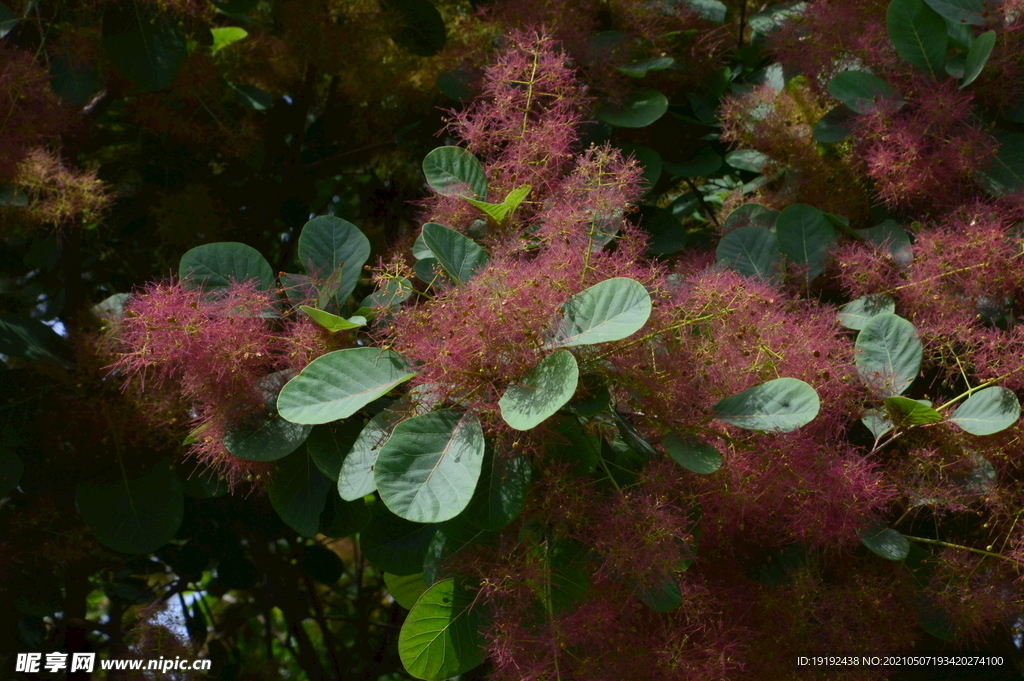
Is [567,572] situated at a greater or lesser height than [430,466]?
lesser

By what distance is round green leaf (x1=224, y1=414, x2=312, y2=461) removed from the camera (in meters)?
1.37

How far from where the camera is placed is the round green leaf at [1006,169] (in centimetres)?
174

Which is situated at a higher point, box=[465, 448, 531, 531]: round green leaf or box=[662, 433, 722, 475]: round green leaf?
box=[662, 433, 722, 475]: round green leaf

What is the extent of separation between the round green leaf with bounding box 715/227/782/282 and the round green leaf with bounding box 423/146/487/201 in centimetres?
51

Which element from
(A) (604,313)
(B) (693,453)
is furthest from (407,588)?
(A) (604,313)

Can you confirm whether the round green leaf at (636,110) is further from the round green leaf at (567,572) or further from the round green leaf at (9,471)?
the round green leaf at (9,471)

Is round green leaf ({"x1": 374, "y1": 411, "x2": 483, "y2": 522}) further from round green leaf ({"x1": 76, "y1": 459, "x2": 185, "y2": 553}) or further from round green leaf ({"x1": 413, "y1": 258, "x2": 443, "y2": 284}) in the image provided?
round green leaf ({"x1": 76, "y1": 459, "x2": 185, "y2": 553})

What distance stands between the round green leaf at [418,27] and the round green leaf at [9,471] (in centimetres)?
136

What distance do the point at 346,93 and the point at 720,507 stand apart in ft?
5.76

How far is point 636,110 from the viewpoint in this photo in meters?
1.91

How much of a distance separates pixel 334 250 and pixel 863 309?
42.0 inches

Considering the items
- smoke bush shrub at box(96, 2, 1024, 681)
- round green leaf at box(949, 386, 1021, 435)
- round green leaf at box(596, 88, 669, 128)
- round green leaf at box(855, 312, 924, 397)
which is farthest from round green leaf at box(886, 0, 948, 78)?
round green leaf at box(949, 386, 1021, 435)

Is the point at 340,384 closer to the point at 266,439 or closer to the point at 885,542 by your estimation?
the point at 266,439

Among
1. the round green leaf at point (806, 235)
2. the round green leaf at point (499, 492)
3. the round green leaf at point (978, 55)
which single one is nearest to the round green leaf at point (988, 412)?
the round green leaf at point (806, 235)
